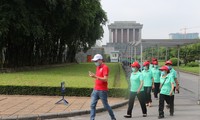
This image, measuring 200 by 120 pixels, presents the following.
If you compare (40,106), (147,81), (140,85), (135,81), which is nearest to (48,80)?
(40,106)

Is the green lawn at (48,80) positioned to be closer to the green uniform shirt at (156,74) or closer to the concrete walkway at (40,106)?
the concrete walkway at (40,106)

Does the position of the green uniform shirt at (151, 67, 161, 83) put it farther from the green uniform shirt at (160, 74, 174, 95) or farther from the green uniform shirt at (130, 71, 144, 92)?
the green uniform shirt at (130, 71, 144, 92)

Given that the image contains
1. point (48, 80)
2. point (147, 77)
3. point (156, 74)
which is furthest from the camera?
point (48, 80)

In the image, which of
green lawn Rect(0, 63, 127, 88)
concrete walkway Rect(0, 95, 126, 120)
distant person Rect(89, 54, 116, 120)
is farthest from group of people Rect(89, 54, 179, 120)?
green lawn Rect(0, 63, 127, 88)

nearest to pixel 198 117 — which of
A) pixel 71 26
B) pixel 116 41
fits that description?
pixel 71 26

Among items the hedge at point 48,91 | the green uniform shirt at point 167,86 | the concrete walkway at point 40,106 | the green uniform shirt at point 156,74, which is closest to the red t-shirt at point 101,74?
the concrete walkway at point 40,106

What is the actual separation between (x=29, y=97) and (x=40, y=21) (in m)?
13.0

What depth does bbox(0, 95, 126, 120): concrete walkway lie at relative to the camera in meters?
10.8

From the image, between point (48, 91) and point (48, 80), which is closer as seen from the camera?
point (48, 91)

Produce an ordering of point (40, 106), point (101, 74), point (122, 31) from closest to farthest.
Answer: point (101, 74)
point (40, 106)
point (122, 31)

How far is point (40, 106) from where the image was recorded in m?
12.5

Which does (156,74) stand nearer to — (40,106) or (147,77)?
(147,77)

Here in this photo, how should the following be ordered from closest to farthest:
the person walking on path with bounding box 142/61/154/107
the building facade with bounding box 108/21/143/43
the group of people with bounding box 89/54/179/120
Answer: the group of people with bounding box 89/54/179/120 < the person walking on path with bounding box 142/61/154/107 < the building facade with bounding box 108/21/143/43

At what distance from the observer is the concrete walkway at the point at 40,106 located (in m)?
→ 10.8
